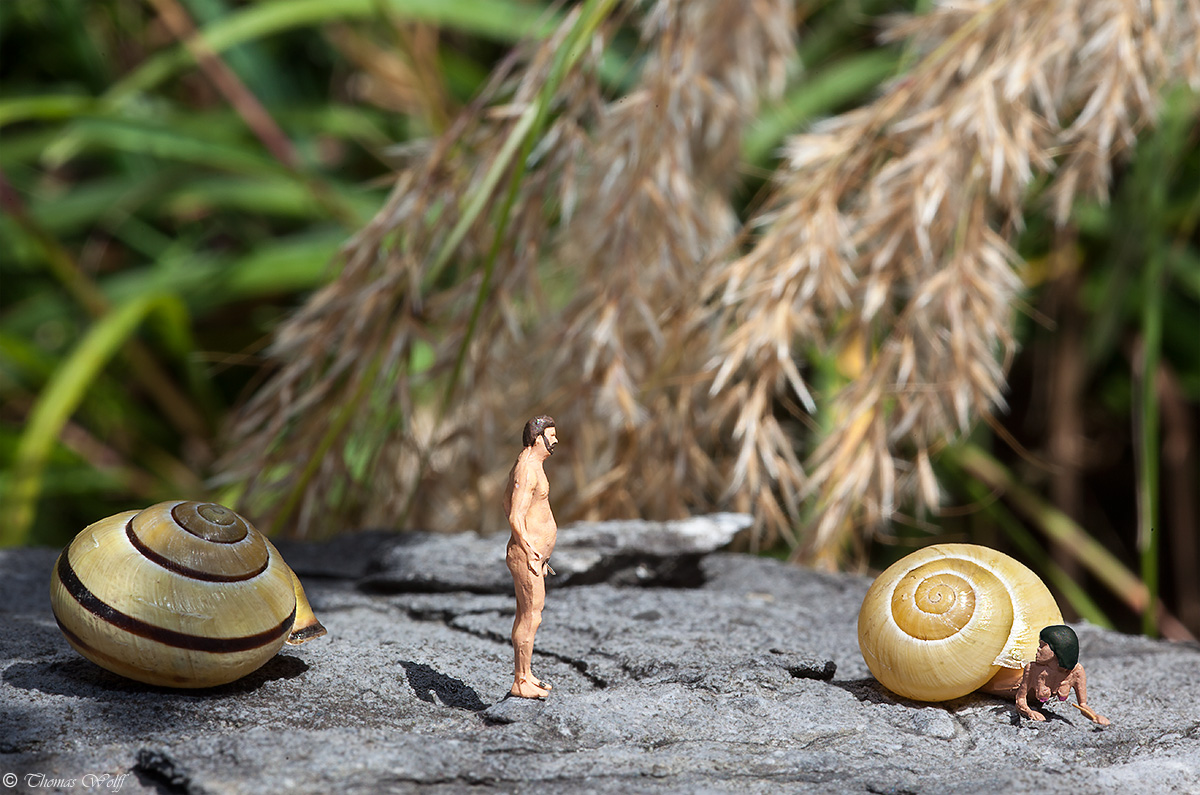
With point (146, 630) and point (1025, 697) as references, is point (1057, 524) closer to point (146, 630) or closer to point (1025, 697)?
point (1025, 697)

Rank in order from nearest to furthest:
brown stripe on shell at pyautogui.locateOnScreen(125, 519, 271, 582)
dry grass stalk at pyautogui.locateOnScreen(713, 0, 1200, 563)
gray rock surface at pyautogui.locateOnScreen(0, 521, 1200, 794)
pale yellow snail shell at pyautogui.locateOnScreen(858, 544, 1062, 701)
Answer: gray rock surface at pyautogui.locateOnScreen(0, 521, 1200, 794) → brown stripe on shell at pyautogui.locateOnScreen(125, 519, 271, 582) → pale yellow snail shell at pyautogui.locateOnScreen(858, 544, 1062, 701) → dry grass stalk at pyautogui.locateOnScreen(713, 0, 1200, 563)

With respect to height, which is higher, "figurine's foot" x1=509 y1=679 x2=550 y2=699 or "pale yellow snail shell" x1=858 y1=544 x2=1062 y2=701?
"pale yellow snail shell" x1=858 y1=544 x2=1062 y2=701

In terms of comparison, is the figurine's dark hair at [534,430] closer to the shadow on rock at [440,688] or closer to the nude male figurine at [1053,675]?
the shadow on rock at [440,688]

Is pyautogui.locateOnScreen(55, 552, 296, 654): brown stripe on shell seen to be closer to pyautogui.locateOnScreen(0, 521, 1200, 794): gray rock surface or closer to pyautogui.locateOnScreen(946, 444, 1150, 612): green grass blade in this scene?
pyautogui.locateOnScreen(0, 521, 1200, 794): gray rock surface

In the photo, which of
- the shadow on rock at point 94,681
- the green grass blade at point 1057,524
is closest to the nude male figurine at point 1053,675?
the shadow on rock at point 94,681

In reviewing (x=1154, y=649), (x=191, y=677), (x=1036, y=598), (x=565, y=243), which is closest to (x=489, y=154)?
(x=565, y=243)

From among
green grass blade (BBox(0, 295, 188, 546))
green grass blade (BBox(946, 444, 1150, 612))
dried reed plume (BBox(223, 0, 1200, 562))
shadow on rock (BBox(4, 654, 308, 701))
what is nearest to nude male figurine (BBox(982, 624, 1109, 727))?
dried reed plume (BBox(223, 0, 1200, 562))
